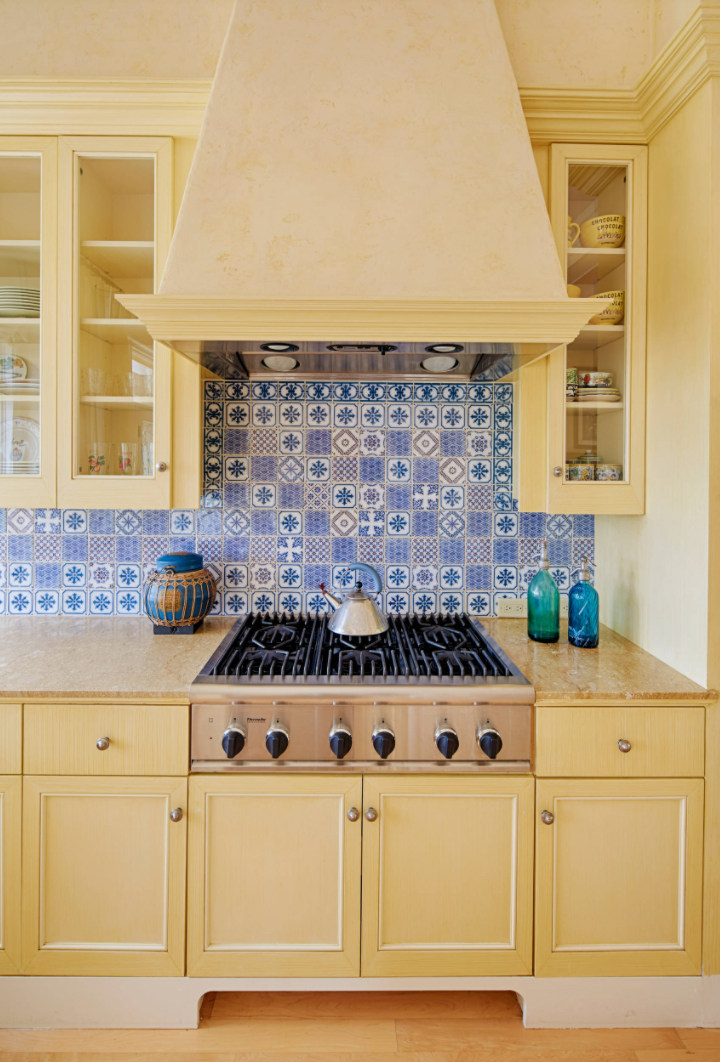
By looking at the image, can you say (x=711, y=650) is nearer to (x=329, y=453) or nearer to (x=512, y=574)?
(x=512, y=574)

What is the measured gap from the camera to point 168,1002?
56.4 inches

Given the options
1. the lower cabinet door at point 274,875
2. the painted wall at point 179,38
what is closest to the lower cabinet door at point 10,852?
the lower cabinet door at point 274,875

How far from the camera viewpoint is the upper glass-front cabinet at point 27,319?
1665 millimetres

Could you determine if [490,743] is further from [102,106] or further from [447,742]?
[102,106]

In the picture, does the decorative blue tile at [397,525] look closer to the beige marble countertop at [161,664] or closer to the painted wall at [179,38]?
the beige marble countertop at [161,664]

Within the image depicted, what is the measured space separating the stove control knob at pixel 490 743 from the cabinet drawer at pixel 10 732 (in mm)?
1106

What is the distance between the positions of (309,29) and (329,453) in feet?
3.72

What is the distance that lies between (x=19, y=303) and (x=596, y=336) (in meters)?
1.69

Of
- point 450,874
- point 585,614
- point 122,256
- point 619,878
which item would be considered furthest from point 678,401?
point 122,256

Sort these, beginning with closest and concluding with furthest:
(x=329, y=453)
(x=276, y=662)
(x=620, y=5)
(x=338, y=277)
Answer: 1. (x=338, y=277)
2. (x=276, y=662)
3. (x=620, y=5)
4. (x=329, y=453)

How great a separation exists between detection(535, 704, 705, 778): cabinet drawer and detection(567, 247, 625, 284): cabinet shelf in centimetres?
121

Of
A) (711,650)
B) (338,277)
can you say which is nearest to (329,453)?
(338,277)

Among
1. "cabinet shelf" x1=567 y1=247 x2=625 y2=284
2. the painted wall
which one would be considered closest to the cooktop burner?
"cabinet shelf" x1=567 y1=247 x2=625 y2=284

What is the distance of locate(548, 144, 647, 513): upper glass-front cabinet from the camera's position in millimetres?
1667
